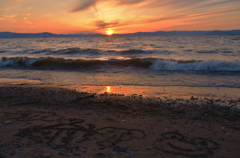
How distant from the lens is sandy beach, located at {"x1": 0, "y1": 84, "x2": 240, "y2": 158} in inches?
102

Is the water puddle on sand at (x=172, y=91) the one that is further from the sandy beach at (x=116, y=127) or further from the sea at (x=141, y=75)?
the sandy beach at (x=116, y=127)

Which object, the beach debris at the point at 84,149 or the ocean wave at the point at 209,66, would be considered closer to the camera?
the beach debris at the point at 84,149

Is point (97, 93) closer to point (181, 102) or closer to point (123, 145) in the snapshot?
point (181, 102)

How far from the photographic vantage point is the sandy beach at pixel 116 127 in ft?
8.50

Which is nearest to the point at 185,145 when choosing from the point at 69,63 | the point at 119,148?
the point at 119,148

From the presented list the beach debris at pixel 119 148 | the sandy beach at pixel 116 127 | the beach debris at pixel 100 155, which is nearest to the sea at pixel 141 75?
the sandy beach at pixel 116 127

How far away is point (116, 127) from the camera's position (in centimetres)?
336

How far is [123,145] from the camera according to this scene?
2742mm

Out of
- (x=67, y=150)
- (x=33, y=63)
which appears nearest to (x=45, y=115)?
(x=67, y=150)

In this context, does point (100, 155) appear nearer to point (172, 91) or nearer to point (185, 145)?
point (185, 145)

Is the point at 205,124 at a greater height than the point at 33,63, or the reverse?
the point at 33,63

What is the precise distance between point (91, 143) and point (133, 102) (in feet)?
7.93

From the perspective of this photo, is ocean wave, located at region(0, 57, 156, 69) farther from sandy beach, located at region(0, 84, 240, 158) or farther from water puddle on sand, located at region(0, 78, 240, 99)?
sandy beach, located at region(0, 84, 240, 158)

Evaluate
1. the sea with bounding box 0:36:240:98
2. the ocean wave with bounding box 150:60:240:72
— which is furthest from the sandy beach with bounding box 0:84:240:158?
the ocean wave with bounding box 150:60:240:72
